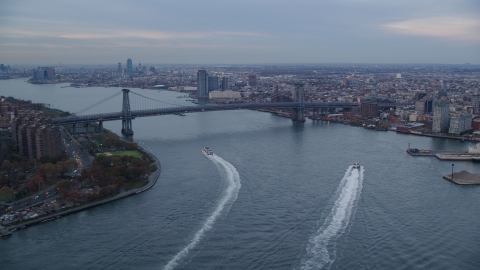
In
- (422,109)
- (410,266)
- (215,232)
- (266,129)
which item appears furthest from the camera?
Answer: (422,109)

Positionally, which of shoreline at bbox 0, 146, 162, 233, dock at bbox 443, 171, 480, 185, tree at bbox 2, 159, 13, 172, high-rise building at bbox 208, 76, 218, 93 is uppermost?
high-rise building at bbox 208, 76, 218, 93

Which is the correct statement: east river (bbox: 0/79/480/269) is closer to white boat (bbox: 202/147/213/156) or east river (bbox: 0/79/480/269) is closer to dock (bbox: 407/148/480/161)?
white boat (bbox: 202/147/213/156)

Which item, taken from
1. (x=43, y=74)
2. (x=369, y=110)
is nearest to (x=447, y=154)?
(x=369, y=110)

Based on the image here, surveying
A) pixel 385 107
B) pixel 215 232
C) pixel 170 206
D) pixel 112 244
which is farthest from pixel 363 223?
pixel 385 107

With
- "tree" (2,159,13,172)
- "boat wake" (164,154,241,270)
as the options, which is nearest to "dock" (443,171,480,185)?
"boat wake" (164,154,241,270)

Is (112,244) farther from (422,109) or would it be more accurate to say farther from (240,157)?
(422,109)

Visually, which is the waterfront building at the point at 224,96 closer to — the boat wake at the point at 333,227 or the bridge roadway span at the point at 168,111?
the bridge roadway span at the point at 168,111
